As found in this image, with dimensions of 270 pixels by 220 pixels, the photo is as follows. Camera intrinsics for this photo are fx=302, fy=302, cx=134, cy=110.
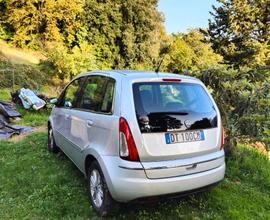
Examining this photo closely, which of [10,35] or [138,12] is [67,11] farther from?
[138,12]

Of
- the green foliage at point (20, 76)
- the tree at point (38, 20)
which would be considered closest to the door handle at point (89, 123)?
the green foliage at point (20, 76)

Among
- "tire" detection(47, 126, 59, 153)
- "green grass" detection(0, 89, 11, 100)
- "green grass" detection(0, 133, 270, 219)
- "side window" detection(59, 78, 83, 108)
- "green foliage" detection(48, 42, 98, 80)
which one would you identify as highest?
"green foliage" detection(48, 42, 98, 80)

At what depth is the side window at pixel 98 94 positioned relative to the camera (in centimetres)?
340

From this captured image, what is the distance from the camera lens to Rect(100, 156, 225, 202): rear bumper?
2.91 m

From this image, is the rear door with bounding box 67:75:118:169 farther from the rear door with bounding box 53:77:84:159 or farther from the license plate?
the license plate

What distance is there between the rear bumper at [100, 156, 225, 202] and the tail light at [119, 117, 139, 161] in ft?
0.19

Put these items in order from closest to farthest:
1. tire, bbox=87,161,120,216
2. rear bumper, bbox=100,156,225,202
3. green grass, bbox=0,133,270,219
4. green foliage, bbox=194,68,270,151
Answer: rear bumper, bbox=100,156,225,202
tire, bbox=87,161,120,216
green grass, bbox=0,133,270,219
green foliage, bbox=194,68,270,151

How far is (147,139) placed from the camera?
9.69ft

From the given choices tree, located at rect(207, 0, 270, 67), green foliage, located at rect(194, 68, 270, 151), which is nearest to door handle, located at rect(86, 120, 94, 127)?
green foliage, located at rect(194, 68, 270, 151)

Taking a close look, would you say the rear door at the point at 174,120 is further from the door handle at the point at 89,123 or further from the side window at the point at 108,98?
the door handle at the point at 89,123

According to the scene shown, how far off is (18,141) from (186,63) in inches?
973

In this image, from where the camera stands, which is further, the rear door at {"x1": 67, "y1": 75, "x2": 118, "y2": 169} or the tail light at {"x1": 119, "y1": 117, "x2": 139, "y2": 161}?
the rear door at {"x1": 67, "y1": 75, "x2": 118, "y2": 169}

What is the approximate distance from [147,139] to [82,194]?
1.57 m

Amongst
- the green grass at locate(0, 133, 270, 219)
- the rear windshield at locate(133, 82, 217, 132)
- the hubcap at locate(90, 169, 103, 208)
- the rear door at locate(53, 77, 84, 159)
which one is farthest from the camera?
the rear door at locate(53, 77, 84, 159)
